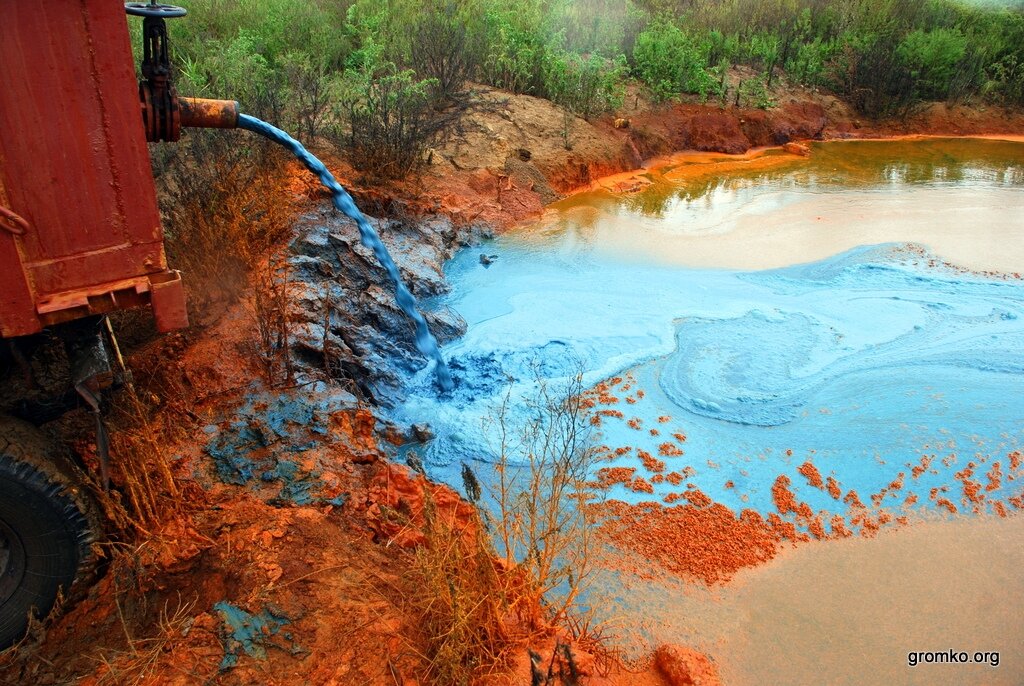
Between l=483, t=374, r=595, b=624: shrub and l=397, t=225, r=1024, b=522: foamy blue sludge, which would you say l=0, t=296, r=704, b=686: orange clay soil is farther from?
l=397, t=225, r=1024, b=522: foamy blue sludge

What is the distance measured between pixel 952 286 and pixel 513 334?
184 inches

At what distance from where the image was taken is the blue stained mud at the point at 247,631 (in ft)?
9.21

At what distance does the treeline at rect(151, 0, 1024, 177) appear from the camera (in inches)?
316

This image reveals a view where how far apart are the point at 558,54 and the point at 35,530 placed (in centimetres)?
1053

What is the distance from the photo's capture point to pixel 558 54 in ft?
37.8

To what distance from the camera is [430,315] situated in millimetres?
6430

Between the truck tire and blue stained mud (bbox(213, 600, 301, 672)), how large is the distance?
664 mm

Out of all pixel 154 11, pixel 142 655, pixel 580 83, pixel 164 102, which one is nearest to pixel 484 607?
pixel 142 655

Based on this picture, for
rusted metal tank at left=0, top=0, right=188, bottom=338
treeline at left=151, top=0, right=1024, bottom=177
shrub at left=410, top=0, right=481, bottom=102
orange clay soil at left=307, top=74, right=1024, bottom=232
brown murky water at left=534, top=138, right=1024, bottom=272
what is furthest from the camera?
shrub at left=410, top=0, right=481, bottom=102

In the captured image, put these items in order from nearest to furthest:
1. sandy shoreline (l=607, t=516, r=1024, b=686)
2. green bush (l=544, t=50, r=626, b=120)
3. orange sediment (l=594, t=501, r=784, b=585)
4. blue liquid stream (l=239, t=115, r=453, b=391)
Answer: sandy shoreline (l=607, t=516, r=1024, b=686), orange sediment (l=594, t=501, r=784, b=585), blue liquid stream (l=239, t=115, r=453, b=391), green bush (l=544, t=50, r=626, b=120)

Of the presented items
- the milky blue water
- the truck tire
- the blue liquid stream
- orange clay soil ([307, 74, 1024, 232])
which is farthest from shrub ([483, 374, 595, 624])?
orange clay soil ([307, 74, 1024, 232])

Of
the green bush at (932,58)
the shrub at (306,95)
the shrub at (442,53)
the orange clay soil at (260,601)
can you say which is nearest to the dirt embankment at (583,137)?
the green bush at (932,58)

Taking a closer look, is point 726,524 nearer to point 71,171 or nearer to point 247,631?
point 247,631

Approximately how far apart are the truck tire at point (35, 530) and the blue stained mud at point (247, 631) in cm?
66
